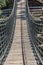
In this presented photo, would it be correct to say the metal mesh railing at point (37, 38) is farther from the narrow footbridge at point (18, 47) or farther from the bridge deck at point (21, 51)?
the bridge deck at point (21, 51)

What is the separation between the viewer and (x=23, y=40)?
10.2 meters

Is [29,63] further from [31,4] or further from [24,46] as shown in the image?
[31,4]

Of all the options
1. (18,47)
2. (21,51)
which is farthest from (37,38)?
(18,47)

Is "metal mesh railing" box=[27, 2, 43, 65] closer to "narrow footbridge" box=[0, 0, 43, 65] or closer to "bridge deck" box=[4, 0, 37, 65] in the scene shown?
"narrow footbridge" box=[0, 0, 43, 65]

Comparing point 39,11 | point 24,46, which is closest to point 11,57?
point 24,46

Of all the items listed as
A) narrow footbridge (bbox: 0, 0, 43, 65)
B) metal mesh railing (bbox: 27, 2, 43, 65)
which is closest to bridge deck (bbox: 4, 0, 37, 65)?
narrow footbridge (bbox: 0, 0, 43, 65)

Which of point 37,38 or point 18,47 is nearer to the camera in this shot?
point 37,38

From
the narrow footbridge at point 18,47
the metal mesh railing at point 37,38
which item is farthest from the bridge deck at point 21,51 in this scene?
the metal mesh railing at point 37,38

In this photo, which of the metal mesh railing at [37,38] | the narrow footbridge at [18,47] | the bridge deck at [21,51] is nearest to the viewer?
the metal mesh railing at [37,38]

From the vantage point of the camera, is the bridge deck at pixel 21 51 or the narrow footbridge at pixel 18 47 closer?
the narrow footbridge at pixel 18 47

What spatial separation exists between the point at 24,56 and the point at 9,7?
14365mm

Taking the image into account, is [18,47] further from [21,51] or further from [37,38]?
[37,38]

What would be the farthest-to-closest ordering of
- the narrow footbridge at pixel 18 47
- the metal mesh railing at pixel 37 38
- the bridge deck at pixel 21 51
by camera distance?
the bridge deck at pixel 21 51 < the narrow footbridge at pixel 18 47 < the metal mesh railing at pixel 37 38

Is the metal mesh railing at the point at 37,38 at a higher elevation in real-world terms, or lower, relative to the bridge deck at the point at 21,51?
higher
